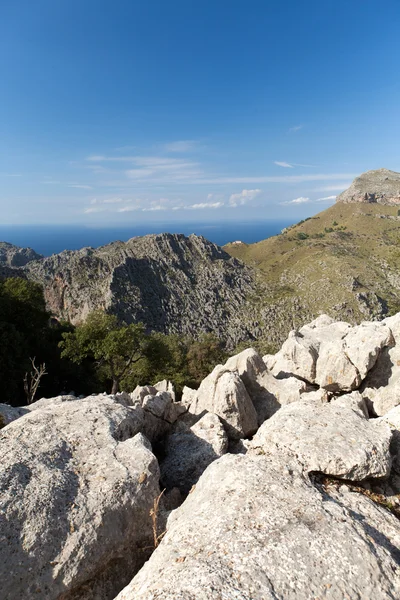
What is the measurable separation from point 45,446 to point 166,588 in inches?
227

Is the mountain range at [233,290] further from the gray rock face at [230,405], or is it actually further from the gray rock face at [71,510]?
the gray rock face at [71,510]

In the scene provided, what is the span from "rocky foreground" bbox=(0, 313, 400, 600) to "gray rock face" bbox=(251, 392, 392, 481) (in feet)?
0.14

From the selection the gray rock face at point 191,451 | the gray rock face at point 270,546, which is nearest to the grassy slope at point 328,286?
the gray rock face at point 191,451

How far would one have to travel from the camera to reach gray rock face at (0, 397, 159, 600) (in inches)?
271

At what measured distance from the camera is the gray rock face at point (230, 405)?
50.2 ft

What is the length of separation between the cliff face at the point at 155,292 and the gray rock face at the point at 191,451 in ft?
443

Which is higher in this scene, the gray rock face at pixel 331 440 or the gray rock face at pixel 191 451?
the gray rock face at pixel 331 440

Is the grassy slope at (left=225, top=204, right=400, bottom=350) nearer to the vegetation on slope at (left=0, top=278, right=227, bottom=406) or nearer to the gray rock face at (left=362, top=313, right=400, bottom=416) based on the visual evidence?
the vegetation on slope at (left=0, top=278, right=227, bottom=406)

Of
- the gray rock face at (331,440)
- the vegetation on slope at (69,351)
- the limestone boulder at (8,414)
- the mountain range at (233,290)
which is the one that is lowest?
the mountain range at (233,290)

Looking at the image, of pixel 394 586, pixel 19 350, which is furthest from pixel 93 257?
pixel 394 586

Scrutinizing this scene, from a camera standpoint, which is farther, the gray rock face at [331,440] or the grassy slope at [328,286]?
the grassy slope at [328,286]

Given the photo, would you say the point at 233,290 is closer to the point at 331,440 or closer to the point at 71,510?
the point at 331,440

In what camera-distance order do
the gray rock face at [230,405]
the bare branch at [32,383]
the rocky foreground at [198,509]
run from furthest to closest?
the bare branch at [32,383]
the gray rock face at [230,405]
the rocky foreground at [198,509]

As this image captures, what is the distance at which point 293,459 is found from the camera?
31.9ft
